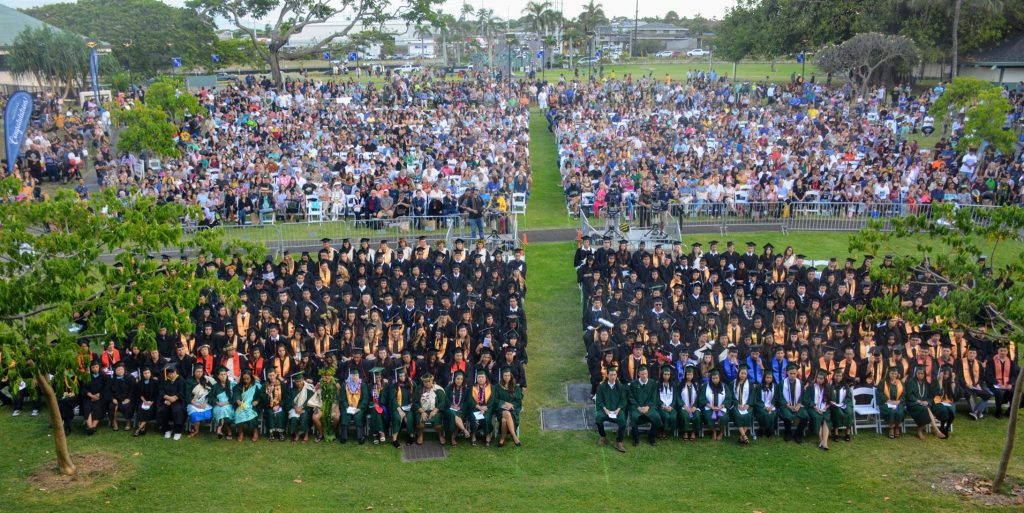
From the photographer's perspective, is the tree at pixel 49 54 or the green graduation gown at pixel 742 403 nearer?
the green graduation gown at pixel 742 403

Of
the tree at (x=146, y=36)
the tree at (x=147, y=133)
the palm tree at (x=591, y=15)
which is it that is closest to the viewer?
the tree at (x=147, y=133)

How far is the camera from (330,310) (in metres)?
15.2

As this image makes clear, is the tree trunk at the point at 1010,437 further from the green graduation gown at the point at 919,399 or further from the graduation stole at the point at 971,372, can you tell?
the graduation stole at the point at 971,372

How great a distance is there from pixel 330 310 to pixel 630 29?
8999cm

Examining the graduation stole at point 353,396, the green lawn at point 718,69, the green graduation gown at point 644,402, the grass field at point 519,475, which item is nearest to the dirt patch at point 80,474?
the grass field at point 519,475

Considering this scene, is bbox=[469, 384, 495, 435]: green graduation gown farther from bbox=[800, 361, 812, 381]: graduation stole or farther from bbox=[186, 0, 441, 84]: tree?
bbox=[186, 0, 441, 84]: tree

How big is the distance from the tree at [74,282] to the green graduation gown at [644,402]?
5658 millimetres

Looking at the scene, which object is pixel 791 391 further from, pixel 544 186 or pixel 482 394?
pixel 544 186

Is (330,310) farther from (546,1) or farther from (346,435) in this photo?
(546,1)

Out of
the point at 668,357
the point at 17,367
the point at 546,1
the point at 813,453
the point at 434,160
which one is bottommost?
the point at 813,453

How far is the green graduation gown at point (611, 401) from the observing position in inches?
482

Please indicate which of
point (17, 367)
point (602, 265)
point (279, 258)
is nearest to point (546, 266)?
point (602, 265)

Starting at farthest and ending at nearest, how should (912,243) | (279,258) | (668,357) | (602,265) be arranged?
(912,243) < (279,258) < (602,265) < (668,357)

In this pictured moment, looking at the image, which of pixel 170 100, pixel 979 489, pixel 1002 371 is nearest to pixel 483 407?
pixel 979 489
